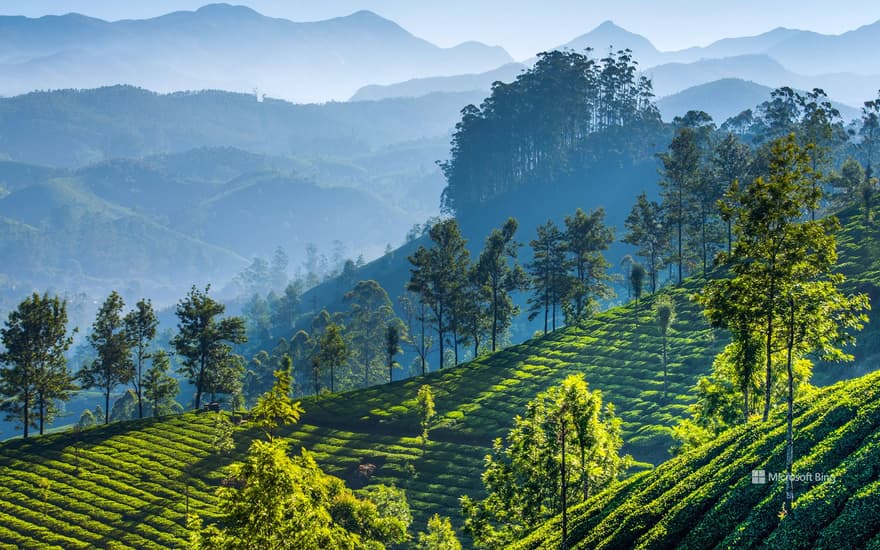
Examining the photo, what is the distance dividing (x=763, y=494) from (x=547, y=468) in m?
13.7

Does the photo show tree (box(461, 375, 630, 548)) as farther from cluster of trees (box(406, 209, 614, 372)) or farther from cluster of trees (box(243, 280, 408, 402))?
cluster of trees (box(243, 280, 408, 402))

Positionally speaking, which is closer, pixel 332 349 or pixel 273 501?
pixel 273 501

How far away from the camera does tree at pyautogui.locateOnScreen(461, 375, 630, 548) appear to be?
124 feet

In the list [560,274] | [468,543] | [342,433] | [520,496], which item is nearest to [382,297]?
[560,274]

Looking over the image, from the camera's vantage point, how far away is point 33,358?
264 feet

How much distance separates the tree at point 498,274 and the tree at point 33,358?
5559cm

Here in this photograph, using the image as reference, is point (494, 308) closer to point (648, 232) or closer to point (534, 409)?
point (648, 232)

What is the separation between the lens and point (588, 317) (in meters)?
101

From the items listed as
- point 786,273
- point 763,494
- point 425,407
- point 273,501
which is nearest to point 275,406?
point 273,501

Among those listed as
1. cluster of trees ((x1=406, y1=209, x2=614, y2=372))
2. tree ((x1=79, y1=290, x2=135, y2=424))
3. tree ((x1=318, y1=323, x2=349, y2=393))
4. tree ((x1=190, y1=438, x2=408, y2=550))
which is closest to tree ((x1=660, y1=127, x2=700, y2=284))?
cluster of trees ((x1=406, y1=209, x2=614, y2=372))

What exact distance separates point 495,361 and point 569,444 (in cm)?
5756

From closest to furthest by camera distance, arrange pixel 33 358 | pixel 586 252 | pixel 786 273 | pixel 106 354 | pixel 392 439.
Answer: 1. pixel 786 273
2. pixel 392 439
3. pixel 33 358
4. pixel 106 354
5. pixel 586 252

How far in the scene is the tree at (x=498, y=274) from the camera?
334 feet

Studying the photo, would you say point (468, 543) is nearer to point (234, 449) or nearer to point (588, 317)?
point (234, 449)
